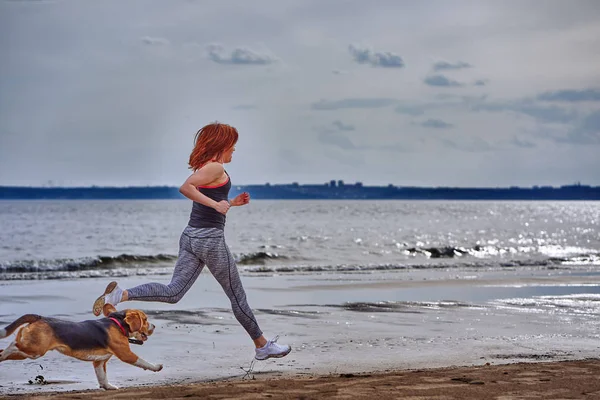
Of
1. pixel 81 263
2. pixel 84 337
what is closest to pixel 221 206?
pixel 84 337

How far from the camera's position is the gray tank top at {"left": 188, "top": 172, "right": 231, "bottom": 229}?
265 inches

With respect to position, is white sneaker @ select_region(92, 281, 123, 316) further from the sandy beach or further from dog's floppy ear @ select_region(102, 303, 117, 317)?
the sandy beach

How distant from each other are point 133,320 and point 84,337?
389 millimetres

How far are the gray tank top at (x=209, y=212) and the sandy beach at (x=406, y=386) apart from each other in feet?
4.28

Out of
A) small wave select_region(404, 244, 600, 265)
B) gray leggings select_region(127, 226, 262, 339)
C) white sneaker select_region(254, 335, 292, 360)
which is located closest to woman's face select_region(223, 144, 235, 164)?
gray leggings select_region(127, 226, 262, 339)

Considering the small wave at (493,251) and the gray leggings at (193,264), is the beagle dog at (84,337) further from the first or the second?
the small wave at (493,251)

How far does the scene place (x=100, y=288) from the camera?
18031 mm

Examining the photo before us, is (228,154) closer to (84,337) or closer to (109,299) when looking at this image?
(109,299)

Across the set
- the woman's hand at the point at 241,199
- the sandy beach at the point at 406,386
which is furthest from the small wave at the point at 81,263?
the woman's hand at the point at 241,199

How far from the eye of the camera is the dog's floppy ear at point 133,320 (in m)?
6.32

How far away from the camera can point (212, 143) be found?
680cm

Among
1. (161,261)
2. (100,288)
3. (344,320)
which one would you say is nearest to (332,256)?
(161,261)

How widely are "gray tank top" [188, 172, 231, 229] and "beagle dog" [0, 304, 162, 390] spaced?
0.89 m

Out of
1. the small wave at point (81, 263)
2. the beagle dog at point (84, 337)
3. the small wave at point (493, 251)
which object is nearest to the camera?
the beagle dog at point (84, 337)
